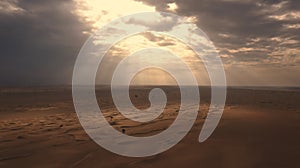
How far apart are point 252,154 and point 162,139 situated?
322 centimetres

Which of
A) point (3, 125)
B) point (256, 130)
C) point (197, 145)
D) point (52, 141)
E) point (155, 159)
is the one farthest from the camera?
point (3, 125)

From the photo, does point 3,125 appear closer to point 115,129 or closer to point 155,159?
point 115,129

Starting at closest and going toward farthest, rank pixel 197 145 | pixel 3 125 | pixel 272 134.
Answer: pixel 197 145 → pixel 272 134 → pixel 3 125

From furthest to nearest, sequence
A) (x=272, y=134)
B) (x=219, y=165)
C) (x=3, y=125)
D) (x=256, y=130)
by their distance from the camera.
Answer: (x=3, y=125) → (x=256, y=130) → (x=272, y=134) → (x=219, y=165)

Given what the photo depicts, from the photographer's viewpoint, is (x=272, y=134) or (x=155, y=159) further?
(x=272, y=134)

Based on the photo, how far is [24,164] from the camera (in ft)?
22.2

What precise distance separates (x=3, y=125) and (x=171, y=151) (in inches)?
363

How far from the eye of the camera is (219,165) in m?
6.46

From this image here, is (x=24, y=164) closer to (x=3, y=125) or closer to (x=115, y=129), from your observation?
(x=115, y=129)

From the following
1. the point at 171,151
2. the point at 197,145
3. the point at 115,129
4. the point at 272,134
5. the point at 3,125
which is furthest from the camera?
the point at 3,125

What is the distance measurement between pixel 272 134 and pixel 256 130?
91 cm

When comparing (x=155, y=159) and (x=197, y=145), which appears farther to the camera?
(x=197, y=145)

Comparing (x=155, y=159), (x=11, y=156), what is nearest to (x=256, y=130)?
(x=155, y=159)

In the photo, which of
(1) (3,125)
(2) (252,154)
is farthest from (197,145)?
(1) (3,125)
